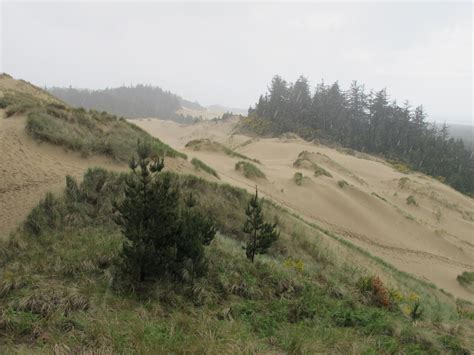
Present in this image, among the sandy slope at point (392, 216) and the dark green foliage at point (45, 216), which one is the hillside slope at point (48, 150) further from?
the sandy slope at point (392, 216)

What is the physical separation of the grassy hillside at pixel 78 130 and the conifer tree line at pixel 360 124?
38.8 m

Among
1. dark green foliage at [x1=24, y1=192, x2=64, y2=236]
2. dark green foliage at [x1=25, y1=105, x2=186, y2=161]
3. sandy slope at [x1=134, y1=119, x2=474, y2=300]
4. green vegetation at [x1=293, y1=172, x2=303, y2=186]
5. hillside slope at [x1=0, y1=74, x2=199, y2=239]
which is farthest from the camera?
green vegetation at [x1=293, y1=172, x2=303, y2=186]

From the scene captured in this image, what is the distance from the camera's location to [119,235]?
24.8ft

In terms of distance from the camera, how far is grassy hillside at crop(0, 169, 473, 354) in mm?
4117

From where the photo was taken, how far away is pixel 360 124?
61781 mm

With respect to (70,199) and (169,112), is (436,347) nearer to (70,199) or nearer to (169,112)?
(70,199)

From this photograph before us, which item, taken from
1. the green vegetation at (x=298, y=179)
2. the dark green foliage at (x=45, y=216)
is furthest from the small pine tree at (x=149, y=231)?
the green vegetation at (x=298, y=179)

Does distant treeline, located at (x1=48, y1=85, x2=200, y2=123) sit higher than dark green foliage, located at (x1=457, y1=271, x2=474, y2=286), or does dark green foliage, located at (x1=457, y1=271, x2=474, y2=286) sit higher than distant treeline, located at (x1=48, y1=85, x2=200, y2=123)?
distant treeline, located at (x1=48, y1=85, x2=200, y2=123)

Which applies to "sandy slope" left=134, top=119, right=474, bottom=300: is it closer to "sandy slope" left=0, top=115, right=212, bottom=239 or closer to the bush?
the bush

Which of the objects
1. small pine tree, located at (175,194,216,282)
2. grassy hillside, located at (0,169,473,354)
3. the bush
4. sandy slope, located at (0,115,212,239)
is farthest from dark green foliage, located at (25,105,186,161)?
the bush

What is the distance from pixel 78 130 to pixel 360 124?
5724 cm

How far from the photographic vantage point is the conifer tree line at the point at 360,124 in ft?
178

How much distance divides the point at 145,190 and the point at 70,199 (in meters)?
4.16

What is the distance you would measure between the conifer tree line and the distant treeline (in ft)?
150
